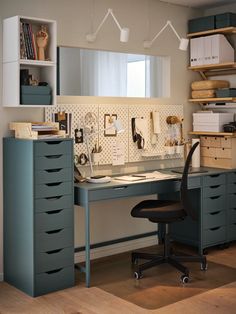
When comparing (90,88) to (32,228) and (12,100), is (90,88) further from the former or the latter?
(32,228)

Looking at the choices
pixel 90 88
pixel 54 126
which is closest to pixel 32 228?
pixel 54 126

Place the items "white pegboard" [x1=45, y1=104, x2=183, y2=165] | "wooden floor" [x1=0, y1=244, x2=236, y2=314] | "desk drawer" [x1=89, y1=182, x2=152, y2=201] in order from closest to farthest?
"wooden floor" [x1=0, y1=244, x2=236, y2=314] → "desk drawer" [x1=89, y1=182, x2=152, y2=201] → "white pegboard" [x1=45, y1=104, x2=183, y2=165]

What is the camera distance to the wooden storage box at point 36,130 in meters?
3.83

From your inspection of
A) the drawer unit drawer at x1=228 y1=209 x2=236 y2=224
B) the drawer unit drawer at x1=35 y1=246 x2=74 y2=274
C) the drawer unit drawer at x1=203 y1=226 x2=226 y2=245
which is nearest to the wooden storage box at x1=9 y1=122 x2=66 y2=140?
the drawer unit drawer at x1=35 y1=246 x2=74 y2=274

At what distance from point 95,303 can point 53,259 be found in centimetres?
47

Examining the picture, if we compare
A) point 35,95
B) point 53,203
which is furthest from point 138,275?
Result: point 35,95

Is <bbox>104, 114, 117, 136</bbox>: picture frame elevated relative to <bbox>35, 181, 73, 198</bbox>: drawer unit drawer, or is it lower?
elevated

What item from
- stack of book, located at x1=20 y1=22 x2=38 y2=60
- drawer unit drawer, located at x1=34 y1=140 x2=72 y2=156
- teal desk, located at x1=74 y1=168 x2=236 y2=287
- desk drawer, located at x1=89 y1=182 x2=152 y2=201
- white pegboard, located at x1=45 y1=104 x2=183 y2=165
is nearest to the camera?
drawer unit drawer, located at x1=34 y1=140 x2=72 y2=156

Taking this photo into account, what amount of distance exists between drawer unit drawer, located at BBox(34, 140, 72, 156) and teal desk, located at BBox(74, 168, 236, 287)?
0.38 m

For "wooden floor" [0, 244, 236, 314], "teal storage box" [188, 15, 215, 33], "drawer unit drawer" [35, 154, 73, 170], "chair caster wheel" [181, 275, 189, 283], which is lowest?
"wooden floor" [0, 244, 236, 314]

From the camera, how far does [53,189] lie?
3.85 m

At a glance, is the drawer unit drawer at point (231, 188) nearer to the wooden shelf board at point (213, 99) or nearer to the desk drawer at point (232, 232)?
the desk drawer at point (232, 232)

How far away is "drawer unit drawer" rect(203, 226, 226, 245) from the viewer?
4792 millimetres

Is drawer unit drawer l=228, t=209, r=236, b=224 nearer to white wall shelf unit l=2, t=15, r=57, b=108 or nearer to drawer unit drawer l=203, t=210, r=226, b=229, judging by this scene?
drawer unit drawer l=203, t=210, r=226, b=229
